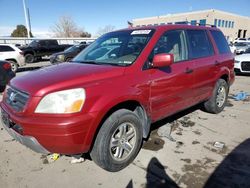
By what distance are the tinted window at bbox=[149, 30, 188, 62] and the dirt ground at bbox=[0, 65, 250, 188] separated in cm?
148

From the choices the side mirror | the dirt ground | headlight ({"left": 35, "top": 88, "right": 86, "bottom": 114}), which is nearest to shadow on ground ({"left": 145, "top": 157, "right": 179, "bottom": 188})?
the dirt ground

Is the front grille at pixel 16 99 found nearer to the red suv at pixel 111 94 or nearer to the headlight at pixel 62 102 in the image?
the red suv at pixel 111 94

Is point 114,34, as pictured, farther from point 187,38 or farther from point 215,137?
point 215,137

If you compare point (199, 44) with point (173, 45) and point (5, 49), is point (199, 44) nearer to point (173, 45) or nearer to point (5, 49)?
point (173, 45)

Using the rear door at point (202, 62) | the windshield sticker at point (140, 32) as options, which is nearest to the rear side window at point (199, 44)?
the rear door at point (202, 62)

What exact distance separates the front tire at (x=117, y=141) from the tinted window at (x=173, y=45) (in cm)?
113

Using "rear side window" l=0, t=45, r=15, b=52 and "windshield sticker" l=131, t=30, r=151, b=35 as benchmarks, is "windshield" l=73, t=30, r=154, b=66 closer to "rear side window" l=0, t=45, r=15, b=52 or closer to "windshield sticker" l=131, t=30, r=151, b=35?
"windshield sticker" l=131, t=30, r=151, b=35

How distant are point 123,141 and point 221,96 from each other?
3283 millimetres

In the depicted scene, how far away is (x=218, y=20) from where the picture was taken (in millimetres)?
55219

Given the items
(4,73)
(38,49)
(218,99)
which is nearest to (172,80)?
(218,99)

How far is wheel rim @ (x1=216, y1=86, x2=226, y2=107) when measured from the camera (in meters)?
5.40

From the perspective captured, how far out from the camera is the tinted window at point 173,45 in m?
3.72

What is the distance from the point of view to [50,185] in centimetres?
299

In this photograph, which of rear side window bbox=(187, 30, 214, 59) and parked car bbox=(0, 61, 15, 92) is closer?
rear side window bbox=(187, 30, 214, 59)
